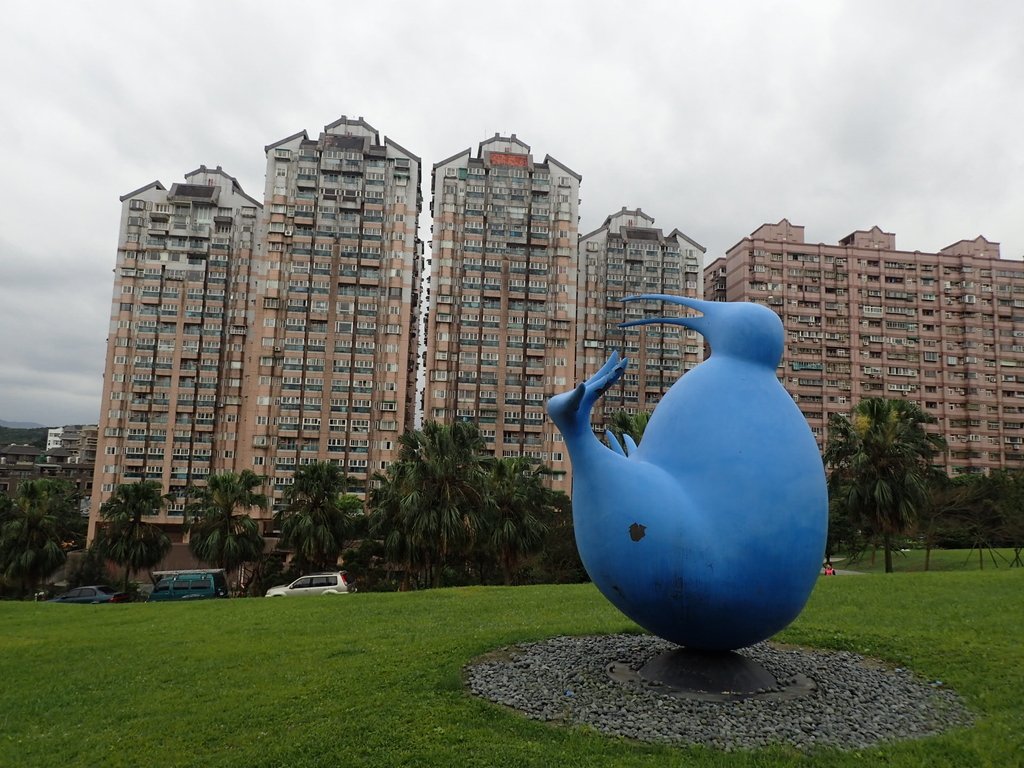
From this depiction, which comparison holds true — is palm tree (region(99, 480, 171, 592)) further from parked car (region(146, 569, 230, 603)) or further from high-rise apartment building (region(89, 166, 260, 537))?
high-rise apartment building (region(89, 166, 260, 537))

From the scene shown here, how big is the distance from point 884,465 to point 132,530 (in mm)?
37552

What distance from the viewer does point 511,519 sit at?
107 feet

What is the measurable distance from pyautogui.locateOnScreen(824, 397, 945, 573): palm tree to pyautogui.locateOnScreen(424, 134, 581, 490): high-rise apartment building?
3905 centimetres

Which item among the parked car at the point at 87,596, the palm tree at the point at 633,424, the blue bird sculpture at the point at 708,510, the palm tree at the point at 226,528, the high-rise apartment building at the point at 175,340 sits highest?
A: the high-rise apartment building at the point at 175,340

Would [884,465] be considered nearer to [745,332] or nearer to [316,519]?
[745,332]

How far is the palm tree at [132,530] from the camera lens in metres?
37.8

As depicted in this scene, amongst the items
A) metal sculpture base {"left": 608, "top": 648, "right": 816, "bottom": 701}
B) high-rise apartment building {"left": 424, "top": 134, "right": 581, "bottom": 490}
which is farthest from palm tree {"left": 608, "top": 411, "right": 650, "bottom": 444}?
high-rise apartment building {"left": 424, "top": 134, "right": 581, "bottom": 490}

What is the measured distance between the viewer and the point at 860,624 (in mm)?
15266

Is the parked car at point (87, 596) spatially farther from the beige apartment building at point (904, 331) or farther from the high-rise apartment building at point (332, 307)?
the beige apartment building at point (904, 331)

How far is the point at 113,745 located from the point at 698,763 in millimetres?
6746

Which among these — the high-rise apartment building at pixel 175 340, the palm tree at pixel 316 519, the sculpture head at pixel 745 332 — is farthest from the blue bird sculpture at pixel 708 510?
the high-rise apartment building at pixel 175 340

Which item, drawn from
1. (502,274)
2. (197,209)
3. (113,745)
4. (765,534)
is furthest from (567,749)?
(197,209)

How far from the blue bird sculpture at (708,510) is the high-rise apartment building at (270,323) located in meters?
58.4

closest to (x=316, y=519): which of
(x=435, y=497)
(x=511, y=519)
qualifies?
(x=435, y=497)
